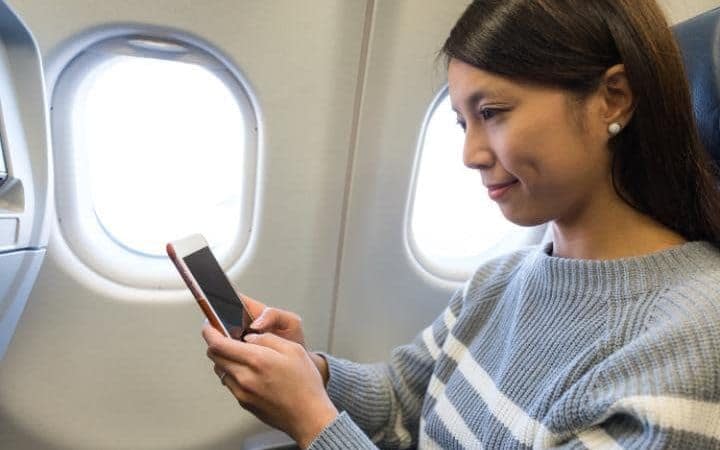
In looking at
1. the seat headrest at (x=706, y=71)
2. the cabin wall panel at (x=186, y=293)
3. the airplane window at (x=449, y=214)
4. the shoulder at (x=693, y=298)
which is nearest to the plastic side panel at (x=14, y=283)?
the cabin wall panel at (x=186, y=293)

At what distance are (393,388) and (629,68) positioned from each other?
74 centimetres

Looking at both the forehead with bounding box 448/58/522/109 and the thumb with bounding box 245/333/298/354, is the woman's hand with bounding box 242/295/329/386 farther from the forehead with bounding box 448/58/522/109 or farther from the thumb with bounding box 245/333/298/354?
the forehead with bounding box 448/58/522/109

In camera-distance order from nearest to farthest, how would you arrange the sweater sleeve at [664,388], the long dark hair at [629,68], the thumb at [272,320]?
the sweater sleeve at [664,388] < the long dark hair at [629,68] < the thumb at [272,320]

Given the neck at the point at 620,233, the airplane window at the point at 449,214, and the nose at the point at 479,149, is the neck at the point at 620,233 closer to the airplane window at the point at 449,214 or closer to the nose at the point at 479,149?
the nose at the point at 479,149

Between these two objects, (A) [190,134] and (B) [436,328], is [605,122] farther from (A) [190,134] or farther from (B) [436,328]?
(A) [190,134]

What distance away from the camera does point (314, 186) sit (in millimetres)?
1244

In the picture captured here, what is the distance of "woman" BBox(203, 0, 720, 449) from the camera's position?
64 centimetres

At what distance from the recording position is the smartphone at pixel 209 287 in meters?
0.79

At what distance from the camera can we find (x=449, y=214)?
1.54 meters

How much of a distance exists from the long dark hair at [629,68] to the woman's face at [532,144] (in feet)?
0.06

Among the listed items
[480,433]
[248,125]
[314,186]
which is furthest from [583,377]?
[248,125]

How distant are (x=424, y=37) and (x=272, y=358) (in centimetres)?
80

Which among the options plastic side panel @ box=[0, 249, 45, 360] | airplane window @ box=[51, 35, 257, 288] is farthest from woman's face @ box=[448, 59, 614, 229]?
plastic side panel @ box=[0, 249, 45, 360]

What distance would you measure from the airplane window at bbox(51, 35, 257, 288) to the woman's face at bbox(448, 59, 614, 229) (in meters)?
0.60
